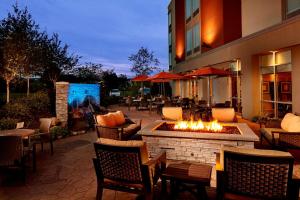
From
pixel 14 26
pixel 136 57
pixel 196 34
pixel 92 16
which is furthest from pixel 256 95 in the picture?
pixel 92 16

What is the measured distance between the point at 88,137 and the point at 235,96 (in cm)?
842

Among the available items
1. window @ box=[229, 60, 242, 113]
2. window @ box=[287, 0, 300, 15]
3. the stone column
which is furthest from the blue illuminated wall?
window @ box=[287, 0, 300, 15]

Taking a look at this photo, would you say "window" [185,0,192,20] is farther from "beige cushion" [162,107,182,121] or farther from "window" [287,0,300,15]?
"beige cushion" [162,107,182,121]

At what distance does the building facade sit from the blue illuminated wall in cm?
713

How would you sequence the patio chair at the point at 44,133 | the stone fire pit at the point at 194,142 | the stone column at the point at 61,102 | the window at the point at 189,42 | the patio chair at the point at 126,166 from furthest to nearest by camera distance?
the window at the point at 189,42
the stone column at the point at 61,102
the patio chair at the point at 44,133
the stone fire pit at the point at 194,142
the patio chair at the point at 126,166

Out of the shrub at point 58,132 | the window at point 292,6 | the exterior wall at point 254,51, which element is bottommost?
the shrub at point 58,132

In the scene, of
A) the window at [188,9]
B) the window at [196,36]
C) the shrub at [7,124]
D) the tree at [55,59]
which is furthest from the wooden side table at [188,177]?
the window at [188,9]

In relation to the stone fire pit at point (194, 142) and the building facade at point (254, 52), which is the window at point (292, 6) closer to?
the building facade at point (254, 52)

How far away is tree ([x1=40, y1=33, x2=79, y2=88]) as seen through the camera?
1508 centimetres

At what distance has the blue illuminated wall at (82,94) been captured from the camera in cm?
1082

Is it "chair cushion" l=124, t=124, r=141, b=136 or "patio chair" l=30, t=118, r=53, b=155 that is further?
"chair cushion" l=124, t=124, r=141, b=136

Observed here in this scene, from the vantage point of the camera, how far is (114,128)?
586 cm

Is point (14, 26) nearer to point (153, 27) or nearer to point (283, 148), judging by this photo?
point (283, 148)

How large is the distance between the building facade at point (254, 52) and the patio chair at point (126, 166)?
686cm
